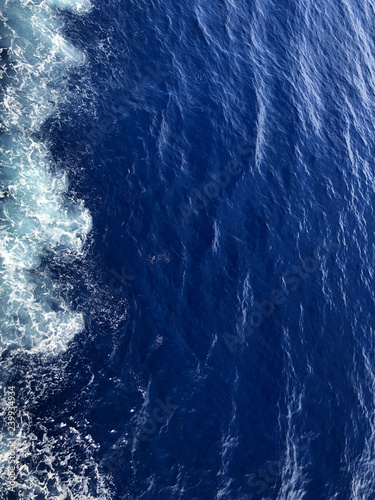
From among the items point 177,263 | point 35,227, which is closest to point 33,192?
point 35,227

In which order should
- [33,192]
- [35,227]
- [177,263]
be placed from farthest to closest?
[177,263], [33,192], [35,227]

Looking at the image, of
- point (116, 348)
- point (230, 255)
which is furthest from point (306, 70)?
point (116, 348)

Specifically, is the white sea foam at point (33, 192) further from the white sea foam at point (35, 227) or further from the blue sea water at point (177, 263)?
the blue sea water at point (177, 263)

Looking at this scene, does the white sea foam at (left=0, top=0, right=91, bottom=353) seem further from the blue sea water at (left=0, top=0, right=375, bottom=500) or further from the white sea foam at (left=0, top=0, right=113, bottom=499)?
the blue sea water at (left=0, top=0, right=375, bottom=500)

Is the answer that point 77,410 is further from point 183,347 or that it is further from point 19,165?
point 19,165

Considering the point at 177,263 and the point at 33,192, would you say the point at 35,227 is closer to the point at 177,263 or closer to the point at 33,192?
the point at 33,192

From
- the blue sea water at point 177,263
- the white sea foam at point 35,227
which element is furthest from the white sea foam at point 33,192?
the blue sea water at point 177,263
